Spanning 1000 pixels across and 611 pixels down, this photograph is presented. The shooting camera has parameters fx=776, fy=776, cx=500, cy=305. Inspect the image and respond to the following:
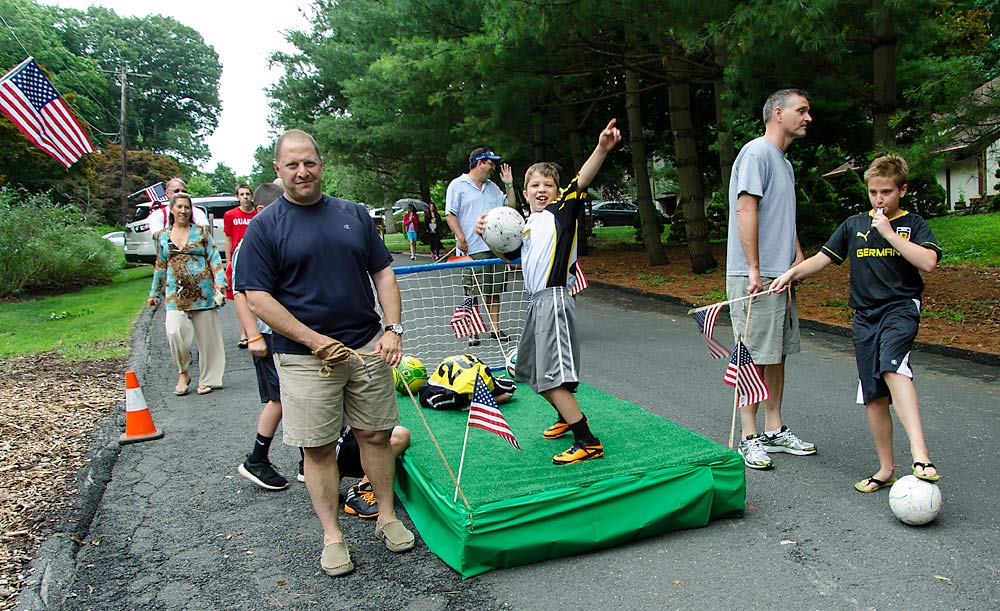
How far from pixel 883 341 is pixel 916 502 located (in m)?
0.84

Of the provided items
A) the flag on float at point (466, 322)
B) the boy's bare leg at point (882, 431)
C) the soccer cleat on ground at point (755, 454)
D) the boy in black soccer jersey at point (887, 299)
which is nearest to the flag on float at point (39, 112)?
the flag on float at point (466, 322)

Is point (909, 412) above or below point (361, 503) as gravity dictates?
above

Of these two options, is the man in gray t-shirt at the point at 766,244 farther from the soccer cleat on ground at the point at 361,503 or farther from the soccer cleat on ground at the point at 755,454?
the soccer cleat on ground at the point at 361,503

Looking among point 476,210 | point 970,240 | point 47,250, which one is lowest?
point 970,240

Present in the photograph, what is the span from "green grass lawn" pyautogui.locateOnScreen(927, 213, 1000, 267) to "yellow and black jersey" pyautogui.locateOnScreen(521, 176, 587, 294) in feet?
41.4

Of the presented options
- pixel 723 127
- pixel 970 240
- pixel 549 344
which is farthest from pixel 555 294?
pixel 970 240

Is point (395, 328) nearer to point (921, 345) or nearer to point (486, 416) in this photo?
point (486, 416)

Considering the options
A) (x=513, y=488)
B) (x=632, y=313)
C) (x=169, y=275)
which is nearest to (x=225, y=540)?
(x=513, y=488)

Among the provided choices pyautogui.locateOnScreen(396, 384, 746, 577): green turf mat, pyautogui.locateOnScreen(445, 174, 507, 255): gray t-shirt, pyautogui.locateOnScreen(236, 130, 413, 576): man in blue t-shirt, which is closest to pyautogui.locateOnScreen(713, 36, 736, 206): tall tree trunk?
pyautogui.locateOnScreen(445, 174, 507, 255): gray t-shirt

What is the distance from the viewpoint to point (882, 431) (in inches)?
170

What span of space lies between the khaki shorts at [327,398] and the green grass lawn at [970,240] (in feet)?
45.6

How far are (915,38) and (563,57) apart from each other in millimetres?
5970

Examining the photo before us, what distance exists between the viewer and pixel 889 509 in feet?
13.6

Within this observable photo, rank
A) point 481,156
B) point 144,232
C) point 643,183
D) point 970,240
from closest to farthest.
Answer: point 481,156 → point 970,240 → point 643,183 → point 144,232
